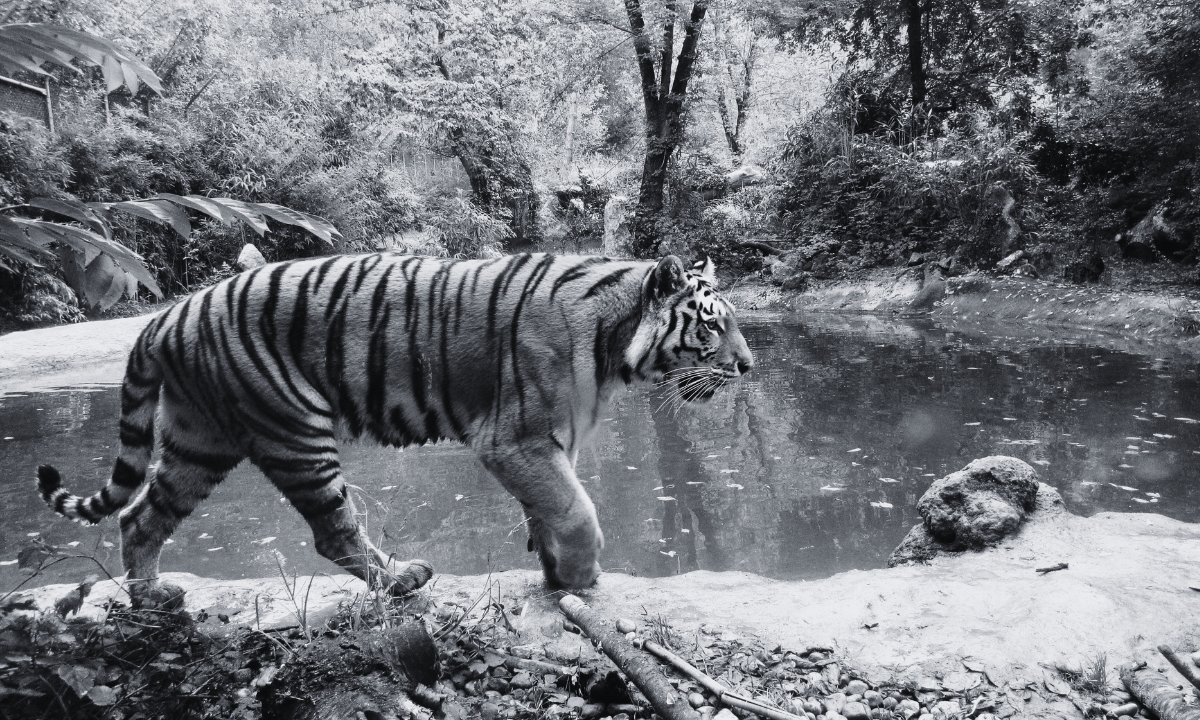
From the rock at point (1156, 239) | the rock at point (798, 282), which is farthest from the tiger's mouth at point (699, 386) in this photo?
the rock at point (798, 282)

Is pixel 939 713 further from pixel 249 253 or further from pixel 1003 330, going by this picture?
pixel 249 253

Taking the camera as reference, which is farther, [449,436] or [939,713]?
[449,436]

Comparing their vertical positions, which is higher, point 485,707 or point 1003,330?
point 485,707

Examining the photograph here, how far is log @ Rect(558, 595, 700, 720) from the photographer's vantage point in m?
2.42

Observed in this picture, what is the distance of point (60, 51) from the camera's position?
1613mm

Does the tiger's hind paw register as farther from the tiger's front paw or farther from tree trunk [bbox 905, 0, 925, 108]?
tree trunk [bbox 905, 0, 925, 108]

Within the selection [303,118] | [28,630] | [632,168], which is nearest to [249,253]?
[303,118]

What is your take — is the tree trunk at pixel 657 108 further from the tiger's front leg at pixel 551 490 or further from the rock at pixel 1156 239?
the tiger's front leg at pixel 551 490

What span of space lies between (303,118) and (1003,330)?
19.0m

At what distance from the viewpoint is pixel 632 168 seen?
1154 inches

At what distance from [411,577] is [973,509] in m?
3.42

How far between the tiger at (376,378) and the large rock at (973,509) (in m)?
2.31

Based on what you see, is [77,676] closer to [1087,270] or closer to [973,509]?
[973,509]

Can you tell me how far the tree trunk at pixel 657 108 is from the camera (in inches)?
825
